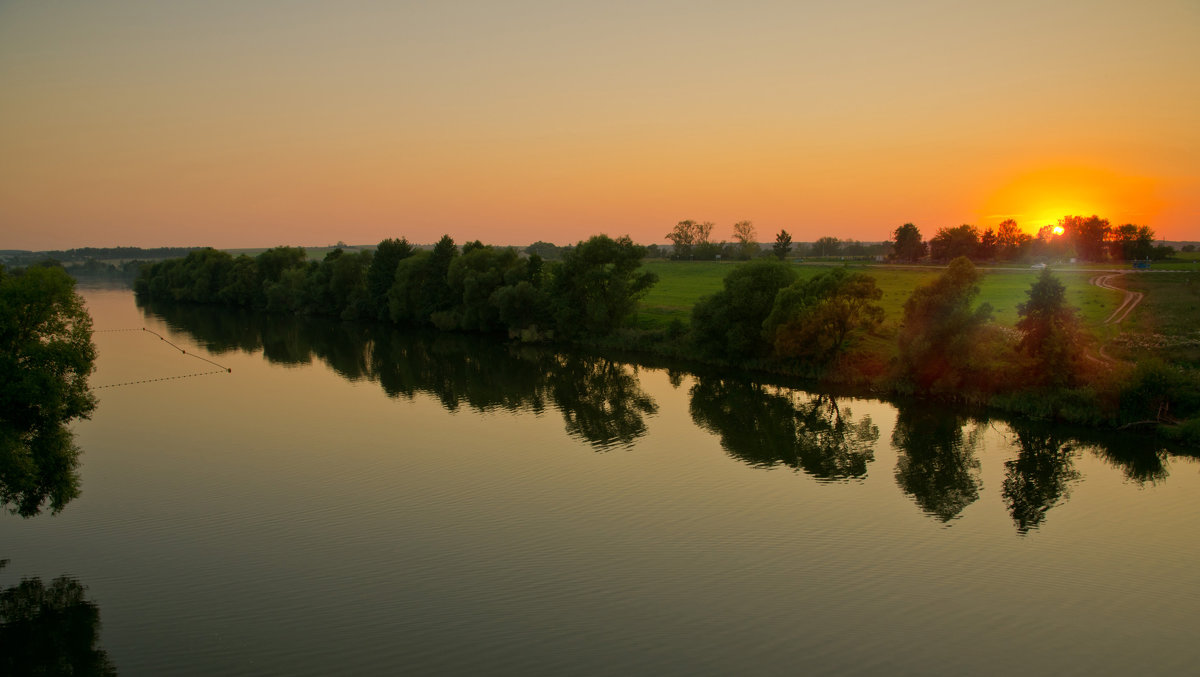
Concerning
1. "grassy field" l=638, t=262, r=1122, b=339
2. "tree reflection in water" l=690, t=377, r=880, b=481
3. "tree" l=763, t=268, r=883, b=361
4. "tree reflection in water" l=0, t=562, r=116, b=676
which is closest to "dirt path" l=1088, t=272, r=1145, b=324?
"grassy field" l=638, t=262, r=1122, b=339

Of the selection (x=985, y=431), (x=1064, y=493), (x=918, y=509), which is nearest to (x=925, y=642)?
(x=918, y=509)

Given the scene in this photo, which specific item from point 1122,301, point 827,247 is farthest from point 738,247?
point 1122,301

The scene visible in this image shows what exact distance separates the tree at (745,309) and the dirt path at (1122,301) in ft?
52.5

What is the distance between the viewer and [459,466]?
22.9 metres

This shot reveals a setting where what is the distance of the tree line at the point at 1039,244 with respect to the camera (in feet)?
205

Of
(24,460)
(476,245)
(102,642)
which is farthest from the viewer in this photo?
(476,245)

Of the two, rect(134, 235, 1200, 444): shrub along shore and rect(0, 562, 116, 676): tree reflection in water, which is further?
rect(134, 235, 1200, 444): shrub along shore

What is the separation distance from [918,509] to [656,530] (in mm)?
7441

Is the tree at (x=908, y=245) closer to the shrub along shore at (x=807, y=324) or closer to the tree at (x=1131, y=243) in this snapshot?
the tree at (x=1131, y=243)

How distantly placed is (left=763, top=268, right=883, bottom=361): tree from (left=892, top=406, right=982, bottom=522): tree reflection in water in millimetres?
6318

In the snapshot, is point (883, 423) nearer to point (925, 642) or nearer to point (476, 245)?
point (925, 642)

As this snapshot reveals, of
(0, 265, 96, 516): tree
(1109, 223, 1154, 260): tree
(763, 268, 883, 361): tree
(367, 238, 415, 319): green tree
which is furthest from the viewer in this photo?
(367, 238, 415, 319): green tree

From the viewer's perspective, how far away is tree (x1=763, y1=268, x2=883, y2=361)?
35.5 metres

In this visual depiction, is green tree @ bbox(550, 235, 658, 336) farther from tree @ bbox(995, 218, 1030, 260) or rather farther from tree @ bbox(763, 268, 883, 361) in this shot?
tree @ bbox(995, 218, 1030, 260)
